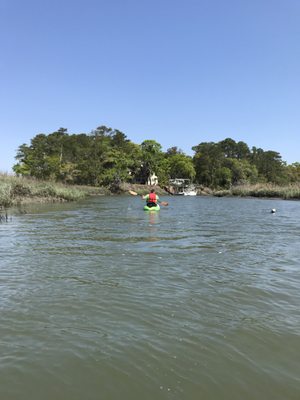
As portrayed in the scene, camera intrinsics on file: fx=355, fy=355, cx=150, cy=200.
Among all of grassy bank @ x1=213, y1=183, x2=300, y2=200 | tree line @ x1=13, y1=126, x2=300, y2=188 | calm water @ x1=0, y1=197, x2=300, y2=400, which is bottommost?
calm water @ x1=0, y1=197, x2=300, y2=400

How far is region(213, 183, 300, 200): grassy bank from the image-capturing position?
52.0 m

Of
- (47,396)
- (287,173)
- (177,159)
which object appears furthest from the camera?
(287,173)

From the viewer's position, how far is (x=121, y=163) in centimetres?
6912

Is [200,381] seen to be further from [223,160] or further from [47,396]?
[223,160]

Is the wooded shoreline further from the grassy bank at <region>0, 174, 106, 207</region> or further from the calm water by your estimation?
the calm water

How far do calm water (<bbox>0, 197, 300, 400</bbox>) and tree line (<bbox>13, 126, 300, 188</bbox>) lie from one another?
47682 millimetres

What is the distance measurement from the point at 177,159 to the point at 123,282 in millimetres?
82044

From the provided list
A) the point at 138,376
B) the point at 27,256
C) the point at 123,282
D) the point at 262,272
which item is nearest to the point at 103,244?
the point at 27,256

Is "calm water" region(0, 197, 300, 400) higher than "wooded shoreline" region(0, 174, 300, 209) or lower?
lower

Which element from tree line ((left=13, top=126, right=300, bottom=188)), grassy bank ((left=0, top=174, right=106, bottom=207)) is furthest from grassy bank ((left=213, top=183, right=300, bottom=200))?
grassy bank ((left=0, top=174, right=106, bottom=207))

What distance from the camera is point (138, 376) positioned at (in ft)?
11.6

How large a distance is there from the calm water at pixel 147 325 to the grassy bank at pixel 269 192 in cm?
4595

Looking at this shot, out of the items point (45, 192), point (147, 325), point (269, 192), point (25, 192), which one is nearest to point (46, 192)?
point (45, 192)

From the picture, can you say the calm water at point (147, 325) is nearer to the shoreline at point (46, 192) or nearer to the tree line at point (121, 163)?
the shoreline at point (46, 192)
